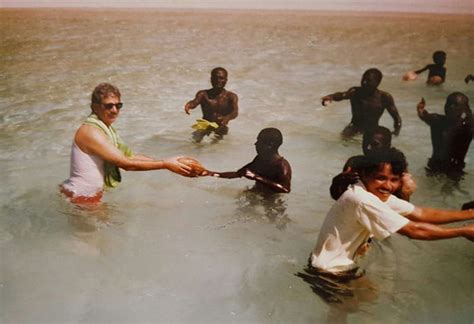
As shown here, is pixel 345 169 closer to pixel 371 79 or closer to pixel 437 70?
pixel 371 79

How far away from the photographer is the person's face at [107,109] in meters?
2.85

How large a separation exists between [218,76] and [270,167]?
5.11 ft

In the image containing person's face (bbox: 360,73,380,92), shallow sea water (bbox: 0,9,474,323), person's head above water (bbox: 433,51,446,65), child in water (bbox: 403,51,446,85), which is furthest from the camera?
child in water (bbox: 403,51,446,85)

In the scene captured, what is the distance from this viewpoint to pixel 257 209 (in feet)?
11.2

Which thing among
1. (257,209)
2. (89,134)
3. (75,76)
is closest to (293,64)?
(75,76)

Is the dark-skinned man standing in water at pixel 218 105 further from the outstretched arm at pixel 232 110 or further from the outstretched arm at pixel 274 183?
the outstretched arm at pixel 274 183

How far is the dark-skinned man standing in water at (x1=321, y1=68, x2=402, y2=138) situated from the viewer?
440 centimetres

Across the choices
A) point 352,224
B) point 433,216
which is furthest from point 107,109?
point 433,216

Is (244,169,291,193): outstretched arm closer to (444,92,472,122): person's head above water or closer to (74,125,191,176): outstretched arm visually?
(74,125,191,176): outstretched arm

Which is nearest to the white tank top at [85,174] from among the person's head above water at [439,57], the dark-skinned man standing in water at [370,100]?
the dark-skinned man standing in water at [370,100]

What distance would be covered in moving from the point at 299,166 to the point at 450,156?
1268mm

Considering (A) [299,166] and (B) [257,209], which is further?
(A) [299,166]

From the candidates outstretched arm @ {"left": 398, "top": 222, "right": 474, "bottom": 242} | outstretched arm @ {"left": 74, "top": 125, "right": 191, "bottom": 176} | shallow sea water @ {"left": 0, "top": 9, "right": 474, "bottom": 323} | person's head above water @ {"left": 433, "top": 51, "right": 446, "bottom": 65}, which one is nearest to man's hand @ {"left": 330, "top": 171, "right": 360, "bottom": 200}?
outstretched arm @ {"left": 398, "top": 222, "right": 474, "bottom": 242}

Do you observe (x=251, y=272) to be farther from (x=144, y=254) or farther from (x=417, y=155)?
(x=417, y=155)
